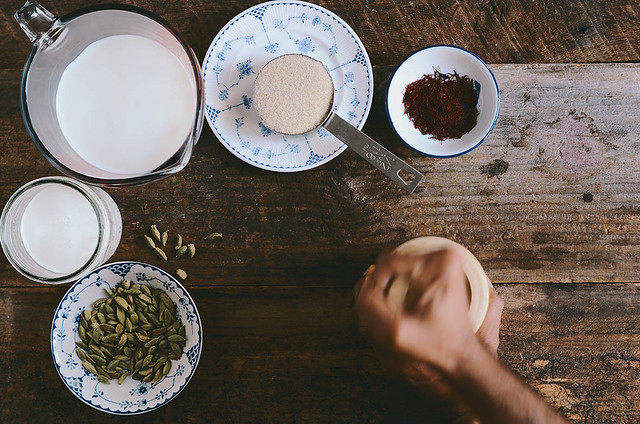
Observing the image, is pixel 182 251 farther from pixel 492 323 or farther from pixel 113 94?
pixel 492 323

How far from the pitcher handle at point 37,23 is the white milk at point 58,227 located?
259 millimetres

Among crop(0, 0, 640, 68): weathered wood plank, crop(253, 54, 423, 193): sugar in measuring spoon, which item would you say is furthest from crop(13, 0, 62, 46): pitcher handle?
crop(253, 54, 423, 193): sugar in measuring spoon

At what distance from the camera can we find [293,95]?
970mm

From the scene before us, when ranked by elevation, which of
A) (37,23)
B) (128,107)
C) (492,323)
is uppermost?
(37,23)

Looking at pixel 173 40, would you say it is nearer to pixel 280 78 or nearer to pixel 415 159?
pixel 280 78

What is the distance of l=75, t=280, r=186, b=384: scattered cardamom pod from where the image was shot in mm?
989

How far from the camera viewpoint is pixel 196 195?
1.04m

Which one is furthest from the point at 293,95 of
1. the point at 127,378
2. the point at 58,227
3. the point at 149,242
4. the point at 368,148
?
the point at 127,378

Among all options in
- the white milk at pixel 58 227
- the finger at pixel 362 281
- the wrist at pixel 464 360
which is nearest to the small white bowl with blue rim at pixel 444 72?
the finger at pixel 362 281

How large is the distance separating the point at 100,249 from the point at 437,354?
1.99ft

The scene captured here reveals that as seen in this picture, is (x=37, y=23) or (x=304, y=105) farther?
(x=304, y=105)

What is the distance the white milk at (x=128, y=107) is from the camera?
862 millimetres

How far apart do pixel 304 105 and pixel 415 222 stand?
31 centimetres

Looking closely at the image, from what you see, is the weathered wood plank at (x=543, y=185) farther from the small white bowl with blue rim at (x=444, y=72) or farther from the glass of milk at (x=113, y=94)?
the glass of milk at (x=113, y=94)
